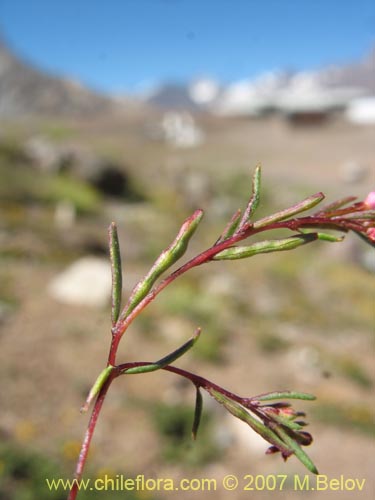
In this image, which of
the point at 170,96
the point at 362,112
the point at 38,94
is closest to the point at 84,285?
the point at 362,112

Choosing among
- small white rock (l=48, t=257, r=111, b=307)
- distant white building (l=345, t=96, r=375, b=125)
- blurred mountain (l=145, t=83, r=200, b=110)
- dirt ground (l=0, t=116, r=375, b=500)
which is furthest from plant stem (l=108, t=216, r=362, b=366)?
blurred mountain (l=145, t=83, r=200, b=110)

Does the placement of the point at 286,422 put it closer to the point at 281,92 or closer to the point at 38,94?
the point at 281,92

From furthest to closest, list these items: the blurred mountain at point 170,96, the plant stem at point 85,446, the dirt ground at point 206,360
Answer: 1. the blurred mountain at point 170,96
2. the dirt ground at point 206,360
3. the plant stem at point 85,446

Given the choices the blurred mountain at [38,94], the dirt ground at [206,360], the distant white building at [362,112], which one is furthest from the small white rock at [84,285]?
the blurred mountain at [38,94]

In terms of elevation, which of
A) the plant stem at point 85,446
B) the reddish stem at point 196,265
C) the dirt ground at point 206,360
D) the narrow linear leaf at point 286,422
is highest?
the dirt ground at point 206,360

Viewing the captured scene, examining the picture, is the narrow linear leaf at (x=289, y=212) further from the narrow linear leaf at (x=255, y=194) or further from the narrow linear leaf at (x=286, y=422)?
the narrow linear leaf at (x=286, y=422)

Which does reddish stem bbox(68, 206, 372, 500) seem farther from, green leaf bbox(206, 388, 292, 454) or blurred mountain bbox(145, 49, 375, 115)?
blurred mountain bbox(145, 49, 375, 115)

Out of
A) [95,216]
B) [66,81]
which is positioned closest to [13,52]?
[66,81]

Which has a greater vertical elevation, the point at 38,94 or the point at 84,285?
the point at 38,94
